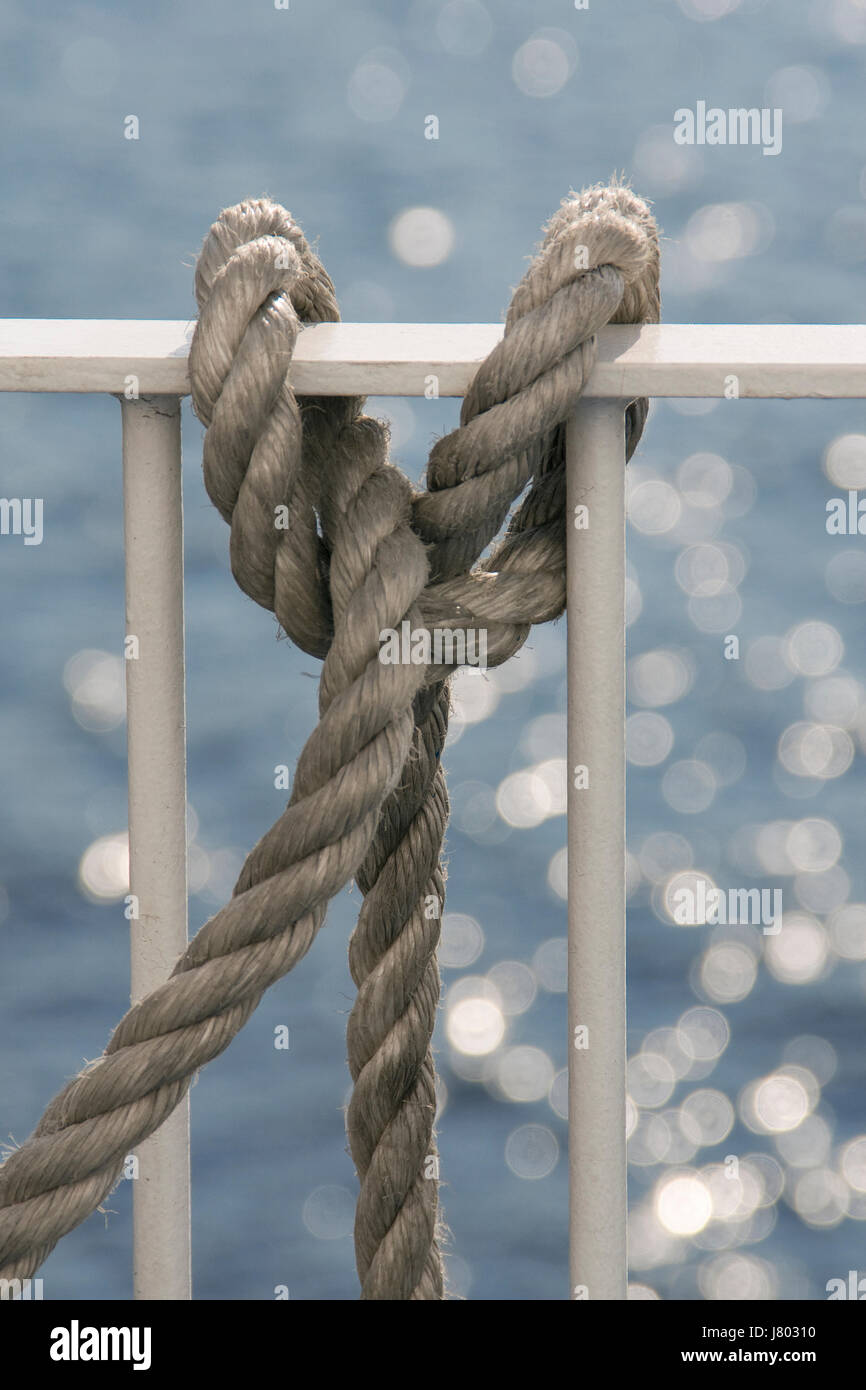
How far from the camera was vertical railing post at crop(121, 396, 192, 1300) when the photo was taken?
0.72 metres

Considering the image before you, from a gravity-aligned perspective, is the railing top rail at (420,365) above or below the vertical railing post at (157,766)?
above

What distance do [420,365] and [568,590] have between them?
4.8 inches

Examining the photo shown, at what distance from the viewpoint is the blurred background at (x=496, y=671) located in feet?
9.39

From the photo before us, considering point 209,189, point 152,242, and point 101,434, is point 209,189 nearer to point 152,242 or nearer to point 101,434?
point 152,242

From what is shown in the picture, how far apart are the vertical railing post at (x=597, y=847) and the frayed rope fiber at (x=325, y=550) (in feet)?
0.08

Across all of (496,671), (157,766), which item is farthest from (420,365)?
(496,671)

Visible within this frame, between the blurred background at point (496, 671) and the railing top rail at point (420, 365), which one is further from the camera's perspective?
the blurred background at point (496, 671)

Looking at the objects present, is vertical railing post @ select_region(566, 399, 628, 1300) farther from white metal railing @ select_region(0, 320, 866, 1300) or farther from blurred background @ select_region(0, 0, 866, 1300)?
blurred background @ select_region(0, 0, 866, 1300)

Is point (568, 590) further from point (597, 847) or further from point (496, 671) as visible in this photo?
point (496, 671)

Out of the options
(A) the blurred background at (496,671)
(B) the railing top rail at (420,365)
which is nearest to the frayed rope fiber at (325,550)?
(B) the railing top rail at (420,365)

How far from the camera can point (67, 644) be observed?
4.02m

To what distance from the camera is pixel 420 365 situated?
2.30 ft

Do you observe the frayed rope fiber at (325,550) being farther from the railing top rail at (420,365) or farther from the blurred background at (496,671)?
the blurred background at (496,671)

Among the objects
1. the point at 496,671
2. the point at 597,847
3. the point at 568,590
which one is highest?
the point at 496,671
